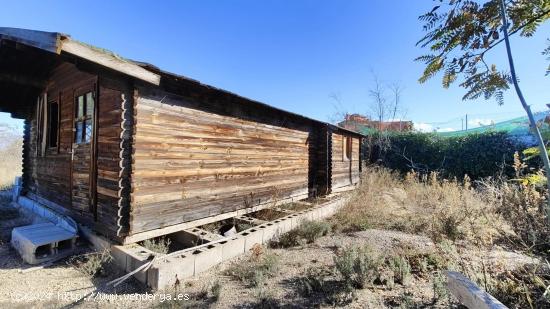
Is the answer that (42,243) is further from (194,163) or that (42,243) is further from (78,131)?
(194,163)

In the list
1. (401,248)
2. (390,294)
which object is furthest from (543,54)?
(401,248)

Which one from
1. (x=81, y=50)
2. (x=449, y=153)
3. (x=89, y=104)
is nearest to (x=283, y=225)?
(x=89, y=104)

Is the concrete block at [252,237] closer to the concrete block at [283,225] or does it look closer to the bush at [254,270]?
the bush at [254,270]

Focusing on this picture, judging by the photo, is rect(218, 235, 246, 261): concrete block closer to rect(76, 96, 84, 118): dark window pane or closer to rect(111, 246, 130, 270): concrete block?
rect(111, 246, 130, 270): concrete block

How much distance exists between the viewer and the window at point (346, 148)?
40.4 feet

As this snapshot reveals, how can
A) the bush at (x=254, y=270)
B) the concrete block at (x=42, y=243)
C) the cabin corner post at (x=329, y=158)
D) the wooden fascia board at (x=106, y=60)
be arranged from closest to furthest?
the wooden fascia board at (x=106, y=60) → the bush at (x=254, y=270) → the concrete block at (x=42, y=243) → the cabin corner post at (x=329, y=158)

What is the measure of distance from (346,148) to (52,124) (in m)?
10.5

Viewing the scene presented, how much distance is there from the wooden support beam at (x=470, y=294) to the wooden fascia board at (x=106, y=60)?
462cm

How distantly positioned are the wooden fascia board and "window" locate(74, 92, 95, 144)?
1829mm

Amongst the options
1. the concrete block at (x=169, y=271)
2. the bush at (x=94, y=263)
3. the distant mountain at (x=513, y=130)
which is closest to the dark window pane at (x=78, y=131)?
the bush at (x=94, y=263)

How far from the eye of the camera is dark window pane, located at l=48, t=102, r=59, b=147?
23.4 feet

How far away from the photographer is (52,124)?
7.20 metres

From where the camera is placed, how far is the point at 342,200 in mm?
9570

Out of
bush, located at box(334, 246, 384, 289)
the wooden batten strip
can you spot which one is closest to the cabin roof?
the wooden batten strip
